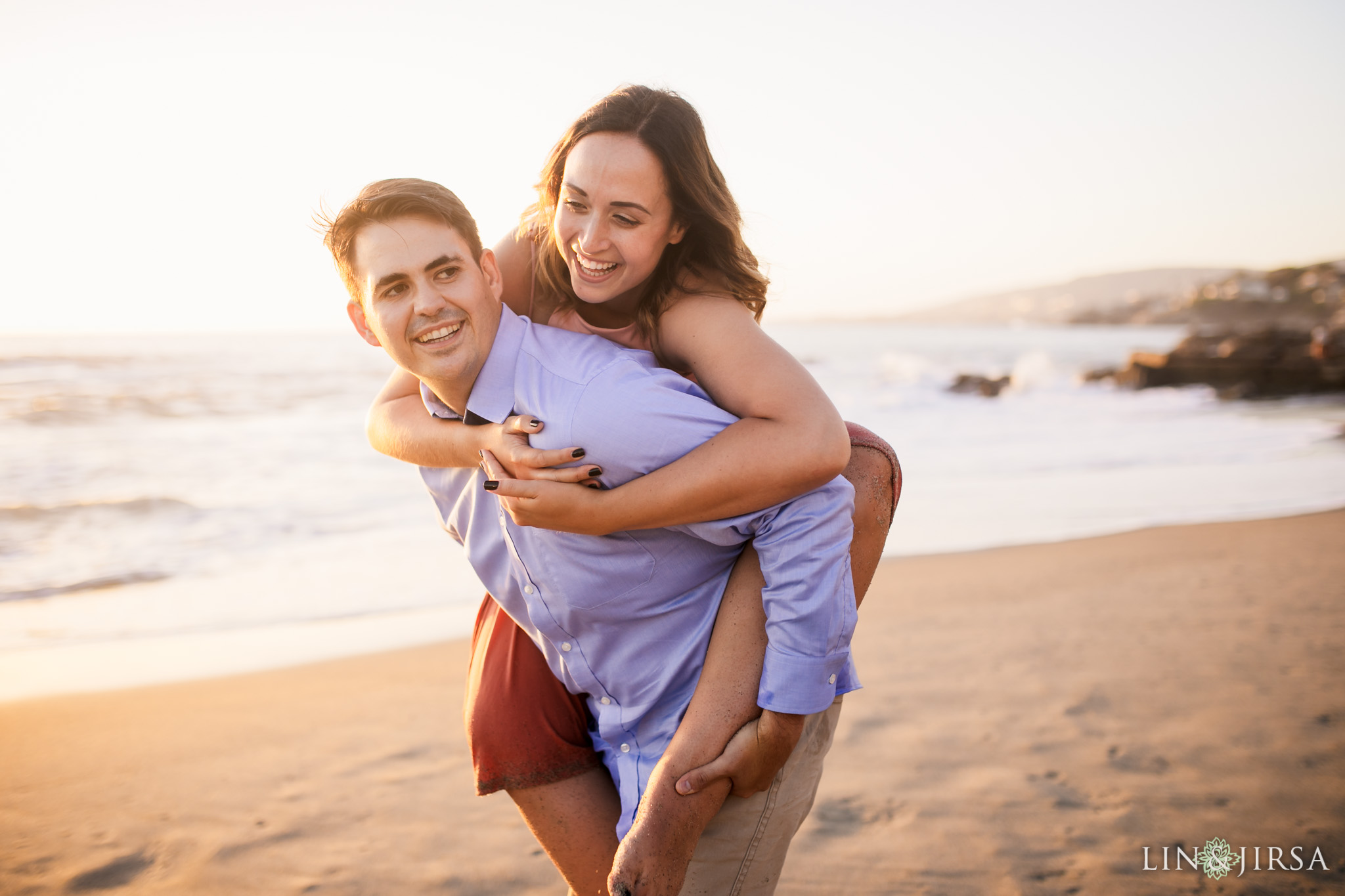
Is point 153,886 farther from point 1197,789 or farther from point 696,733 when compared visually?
point 1197,789

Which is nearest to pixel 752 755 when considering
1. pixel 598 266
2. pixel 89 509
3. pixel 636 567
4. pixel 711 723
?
pixel 711 723

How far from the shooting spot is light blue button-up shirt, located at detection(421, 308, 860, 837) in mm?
1840

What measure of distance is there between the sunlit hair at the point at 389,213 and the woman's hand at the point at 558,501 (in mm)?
725

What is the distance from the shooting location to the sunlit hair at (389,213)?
209 cm

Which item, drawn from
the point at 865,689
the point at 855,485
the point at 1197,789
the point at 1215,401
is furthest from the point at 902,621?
the point at 1215,401

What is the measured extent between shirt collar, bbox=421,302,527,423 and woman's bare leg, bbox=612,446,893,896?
0.72 meters

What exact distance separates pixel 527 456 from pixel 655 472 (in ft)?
0.97

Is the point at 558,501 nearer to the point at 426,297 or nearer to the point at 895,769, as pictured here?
the point at 426,297

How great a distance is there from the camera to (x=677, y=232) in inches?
98.4

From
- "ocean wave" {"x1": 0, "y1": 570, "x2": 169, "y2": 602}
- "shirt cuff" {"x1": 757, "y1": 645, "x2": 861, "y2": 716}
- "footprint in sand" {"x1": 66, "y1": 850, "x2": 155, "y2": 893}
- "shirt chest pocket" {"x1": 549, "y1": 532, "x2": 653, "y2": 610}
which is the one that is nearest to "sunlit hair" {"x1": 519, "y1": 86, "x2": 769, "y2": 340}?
"shirt chest pocket" {"x1": 549, "y1": 532, "x2": 653, "y2": 610}

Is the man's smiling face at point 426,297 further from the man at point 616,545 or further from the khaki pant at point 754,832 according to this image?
the khaki pant at point 754,832

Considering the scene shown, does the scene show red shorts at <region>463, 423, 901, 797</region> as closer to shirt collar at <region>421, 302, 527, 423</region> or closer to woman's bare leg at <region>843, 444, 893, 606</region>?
woman's bare leg at <region>843, 444, 893, 606</region>

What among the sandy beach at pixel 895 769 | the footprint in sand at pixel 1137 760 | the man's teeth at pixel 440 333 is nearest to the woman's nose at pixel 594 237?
Answer: the man's teeth at pixel 440 333

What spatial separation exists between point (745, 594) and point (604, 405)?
0.56 m
